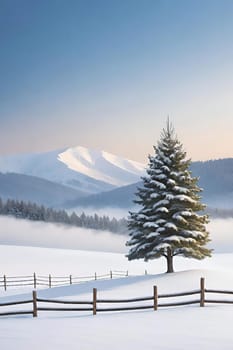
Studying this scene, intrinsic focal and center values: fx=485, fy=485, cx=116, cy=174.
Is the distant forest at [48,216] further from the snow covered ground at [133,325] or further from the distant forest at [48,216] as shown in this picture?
the snow covered ground at [133,325]

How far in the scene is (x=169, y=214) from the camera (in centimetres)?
3809

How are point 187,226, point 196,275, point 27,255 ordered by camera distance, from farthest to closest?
point 27,255 → point 187,226 → point 196,275

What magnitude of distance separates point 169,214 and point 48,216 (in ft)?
406

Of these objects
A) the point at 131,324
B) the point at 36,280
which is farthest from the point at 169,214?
the point at 36,280

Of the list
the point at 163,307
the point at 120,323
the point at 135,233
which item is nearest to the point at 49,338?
the point at 120,323

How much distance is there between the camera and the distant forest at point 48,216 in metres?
150

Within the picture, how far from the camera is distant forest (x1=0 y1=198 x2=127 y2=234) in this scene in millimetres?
149750

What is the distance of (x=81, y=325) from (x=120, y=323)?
5.42 feet

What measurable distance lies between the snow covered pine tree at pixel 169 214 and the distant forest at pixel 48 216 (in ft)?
377

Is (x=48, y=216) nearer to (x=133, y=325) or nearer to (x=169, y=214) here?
(x=169, y=214)

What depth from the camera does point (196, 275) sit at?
34.5 metres

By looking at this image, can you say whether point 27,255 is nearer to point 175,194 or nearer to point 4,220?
point 175,194

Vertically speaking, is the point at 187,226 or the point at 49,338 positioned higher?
the point at 187,226

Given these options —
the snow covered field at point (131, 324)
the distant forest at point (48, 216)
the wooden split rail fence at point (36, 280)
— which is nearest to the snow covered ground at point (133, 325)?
the snow covered field at point (131, 324)
